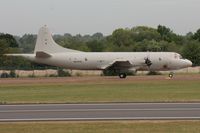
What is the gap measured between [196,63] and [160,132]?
85566 millimetres

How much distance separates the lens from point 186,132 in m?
14.6

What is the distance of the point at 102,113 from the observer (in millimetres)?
20156

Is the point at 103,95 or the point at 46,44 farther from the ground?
the point at 46,44

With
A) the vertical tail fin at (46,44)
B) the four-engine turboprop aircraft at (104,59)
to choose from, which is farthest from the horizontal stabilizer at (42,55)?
the vertical tail fin at (46,44)

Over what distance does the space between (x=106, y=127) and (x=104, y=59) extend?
4853cm

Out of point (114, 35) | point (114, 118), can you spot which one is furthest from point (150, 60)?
point (114, 35)

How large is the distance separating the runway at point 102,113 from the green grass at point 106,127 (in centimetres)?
147

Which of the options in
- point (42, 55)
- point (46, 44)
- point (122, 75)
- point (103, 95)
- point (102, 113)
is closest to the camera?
point (102, 113)

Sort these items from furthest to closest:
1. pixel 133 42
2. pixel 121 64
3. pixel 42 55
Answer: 1. pixel 133 42
2. pixel 42 55
3. pixel 121 64

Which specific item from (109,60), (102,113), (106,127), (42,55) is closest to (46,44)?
(42,55)

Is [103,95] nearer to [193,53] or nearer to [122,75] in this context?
[122,75]

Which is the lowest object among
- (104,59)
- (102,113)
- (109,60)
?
(102,113)

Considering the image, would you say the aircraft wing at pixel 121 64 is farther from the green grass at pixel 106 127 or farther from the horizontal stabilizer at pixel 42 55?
the green grass at pixel 106 127

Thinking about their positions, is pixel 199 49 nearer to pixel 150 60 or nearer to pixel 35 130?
pixel 150 60
